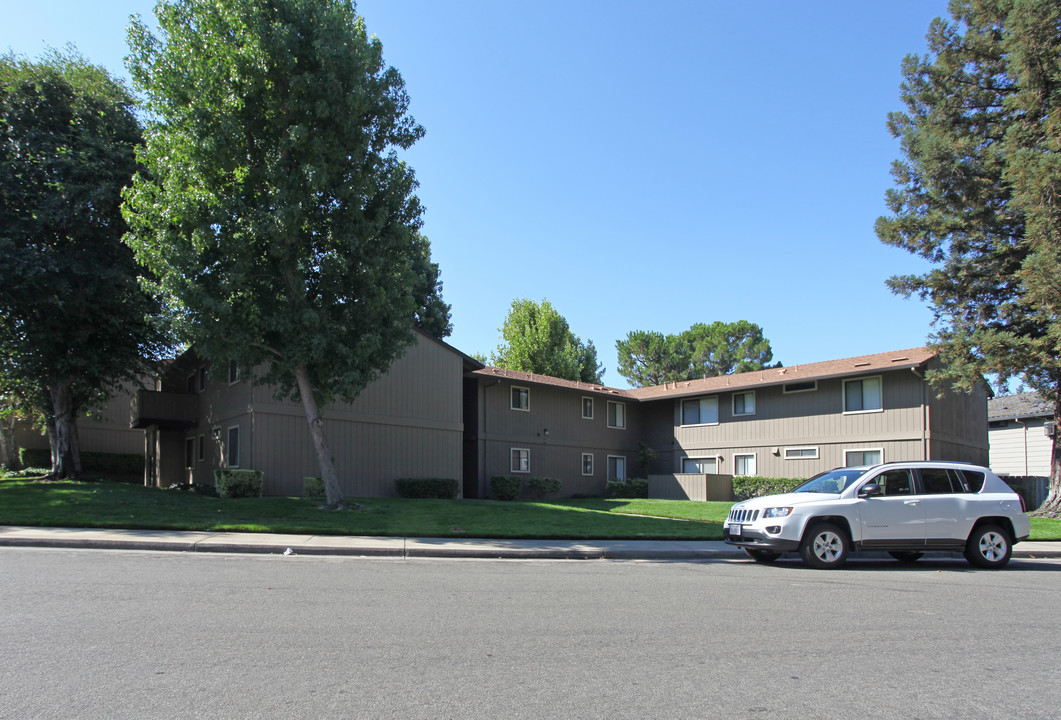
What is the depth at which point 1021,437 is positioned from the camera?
3684 centimetres

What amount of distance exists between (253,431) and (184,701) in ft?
61.9

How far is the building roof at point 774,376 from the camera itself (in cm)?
2723

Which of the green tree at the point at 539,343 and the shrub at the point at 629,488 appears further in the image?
the green tree at the point at 539,343

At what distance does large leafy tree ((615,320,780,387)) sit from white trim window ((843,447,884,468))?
1470 inches

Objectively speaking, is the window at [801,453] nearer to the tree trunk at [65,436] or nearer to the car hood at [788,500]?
the car hood at [788,500]

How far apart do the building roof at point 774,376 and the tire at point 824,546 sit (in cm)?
1655

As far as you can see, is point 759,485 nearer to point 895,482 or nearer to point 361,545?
point 895,482

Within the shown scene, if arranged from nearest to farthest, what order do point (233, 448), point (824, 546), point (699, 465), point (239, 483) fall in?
point (824, 546) < point (239, 483) < point (233, 448) < point (699, 465)

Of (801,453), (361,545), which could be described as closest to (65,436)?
(361,545)

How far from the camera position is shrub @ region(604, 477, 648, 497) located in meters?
33.5

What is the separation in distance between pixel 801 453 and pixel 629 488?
7.73m

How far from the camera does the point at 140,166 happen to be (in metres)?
22.6

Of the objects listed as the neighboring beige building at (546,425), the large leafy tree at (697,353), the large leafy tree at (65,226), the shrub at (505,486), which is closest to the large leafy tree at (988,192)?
the neighboring beige building at (546,425)

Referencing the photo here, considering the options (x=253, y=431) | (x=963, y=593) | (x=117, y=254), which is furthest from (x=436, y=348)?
(x=963, y=593)
